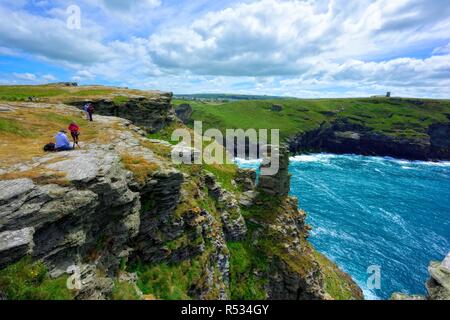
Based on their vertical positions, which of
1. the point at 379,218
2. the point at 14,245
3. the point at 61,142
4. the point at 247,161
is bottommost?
the point at 379,218

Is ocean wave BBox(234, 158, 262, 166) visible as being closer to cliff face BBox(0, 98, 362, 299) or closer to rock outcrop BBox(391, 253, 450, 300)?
cliff face BBox(0, 98, 362, 299)

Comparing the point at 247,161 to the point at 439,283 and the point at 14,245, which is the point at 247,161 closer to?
the point at 439,283

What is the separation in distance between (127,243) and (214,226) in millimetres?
12551

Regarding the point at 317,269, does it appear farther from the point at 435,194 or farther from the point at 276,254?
the point at 435,194

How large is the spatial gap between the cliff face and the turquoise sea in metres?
23.9

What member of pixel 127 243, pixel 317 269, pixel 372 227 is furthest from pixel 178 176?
pixel 372 227

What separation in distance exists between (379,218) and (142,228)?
89.4 metres

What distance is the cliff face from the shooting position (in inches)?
627

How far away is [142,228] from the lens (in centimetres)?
2552

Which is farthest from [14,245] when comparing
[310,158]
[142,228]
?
[310,158]

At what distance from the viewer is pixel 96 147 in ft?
88.6

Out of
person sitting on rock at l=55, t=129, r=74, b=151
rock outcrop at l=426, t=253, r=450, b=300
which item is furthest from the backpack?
rock outcrop at l=426, t=253, r=450, b=300

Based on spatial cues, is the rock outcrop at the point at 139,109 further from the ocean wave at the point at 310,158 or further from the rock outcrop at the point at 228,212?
the ocean wave at the point at 310,158
